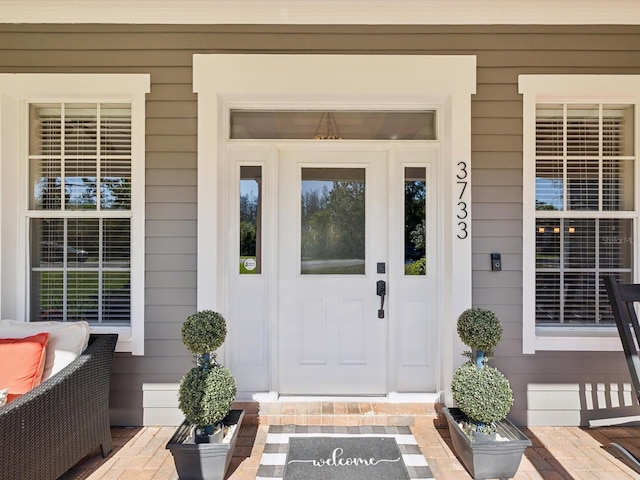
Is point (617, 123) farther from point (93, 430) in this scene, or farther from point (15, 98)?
point (15, 98)

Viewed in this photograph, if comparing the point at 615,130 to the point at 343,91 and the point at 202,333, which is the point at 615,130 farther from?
the point at 202,333

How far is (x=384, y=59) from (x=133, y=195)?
6.72ft

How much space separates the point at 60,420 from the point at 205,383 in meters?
0.77

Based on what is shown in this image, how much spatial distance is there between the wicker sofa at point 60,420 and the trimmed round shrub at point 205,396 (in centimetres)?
59

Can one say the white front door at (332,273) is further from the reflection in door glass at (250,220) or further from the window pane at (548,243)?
the window pane at (548,243)

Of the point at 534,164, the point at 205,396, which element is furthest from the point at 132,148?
the point at 534,164

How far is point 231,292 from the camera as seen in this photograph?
3070 millimetres

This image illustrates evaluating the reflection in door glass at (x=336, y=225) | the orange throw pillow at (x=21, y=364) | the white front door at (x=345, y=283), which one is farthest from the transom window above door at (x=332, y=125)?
the orange throw pillow at (x=21, y=364)

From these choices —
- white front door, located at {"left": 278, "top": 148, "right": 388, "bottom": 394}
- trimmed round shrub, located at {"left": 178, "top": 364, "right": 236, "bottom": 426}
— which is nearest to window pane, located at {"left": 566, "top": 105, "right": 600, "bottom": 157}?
white front door, located at {"left": 278, "top": 148, "right": 388, "bottom": 394}

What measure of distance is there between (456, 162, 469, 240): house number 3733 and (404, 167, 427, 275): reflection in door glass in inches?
11.2

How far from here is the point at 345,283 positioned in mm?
3102

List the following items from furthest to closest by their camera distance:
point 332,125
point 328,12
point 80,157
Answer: point 332,125 → point 80,157 → point 328,12

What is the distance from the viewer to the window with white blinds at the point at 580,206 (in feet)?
9.83

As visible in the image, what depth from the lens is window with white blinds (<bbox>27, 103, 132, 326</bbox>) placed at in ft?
9.79
